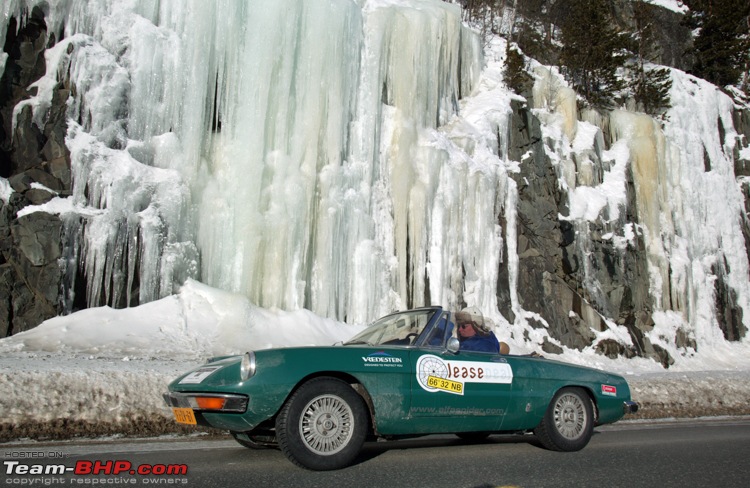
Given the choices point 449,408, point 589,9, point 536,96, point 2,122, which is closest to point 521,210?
point 536,96

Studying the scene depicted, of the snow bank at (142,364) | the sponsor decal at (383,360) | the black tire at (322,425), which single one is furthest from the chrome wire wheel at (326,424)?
the snow bank at (142,364)

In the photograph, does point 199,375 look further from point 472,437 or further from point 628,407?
point 628,407

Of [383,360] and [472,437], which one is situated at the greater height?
[383,360]

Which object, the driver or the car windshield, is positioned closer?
the car windshield

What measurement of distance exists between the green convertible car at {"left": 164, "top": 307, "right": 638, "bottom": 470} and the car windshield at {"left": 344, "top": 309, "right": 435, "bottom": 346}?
0.5 inches

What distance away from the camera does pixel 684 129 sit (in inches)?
1043

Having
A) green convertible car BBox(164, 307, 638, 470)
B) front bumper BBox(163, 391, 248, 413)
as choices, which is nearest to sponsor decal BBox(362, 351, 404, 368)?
green convertible car BBox(164, 307, 638, 470)

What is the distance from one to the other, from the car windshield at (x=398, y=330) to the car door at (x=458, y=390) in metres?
0.29

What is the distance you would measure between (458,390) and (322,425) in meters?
1.26

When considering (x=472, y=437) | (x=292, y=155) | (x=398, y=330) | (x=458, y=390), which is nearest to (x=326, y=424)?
(x=458, y=390)

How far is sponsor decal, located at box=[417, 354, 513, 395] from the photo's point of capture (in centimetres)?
492

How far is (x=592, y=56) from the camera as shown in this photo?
81.9ft

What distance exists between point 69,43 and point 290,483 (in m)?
13.5

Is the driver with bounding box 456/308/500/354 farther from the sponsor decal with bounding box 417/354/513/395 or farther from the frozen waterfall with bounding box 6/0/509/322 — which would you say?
the frozen waterfall with bounding box 6/0/509/322
